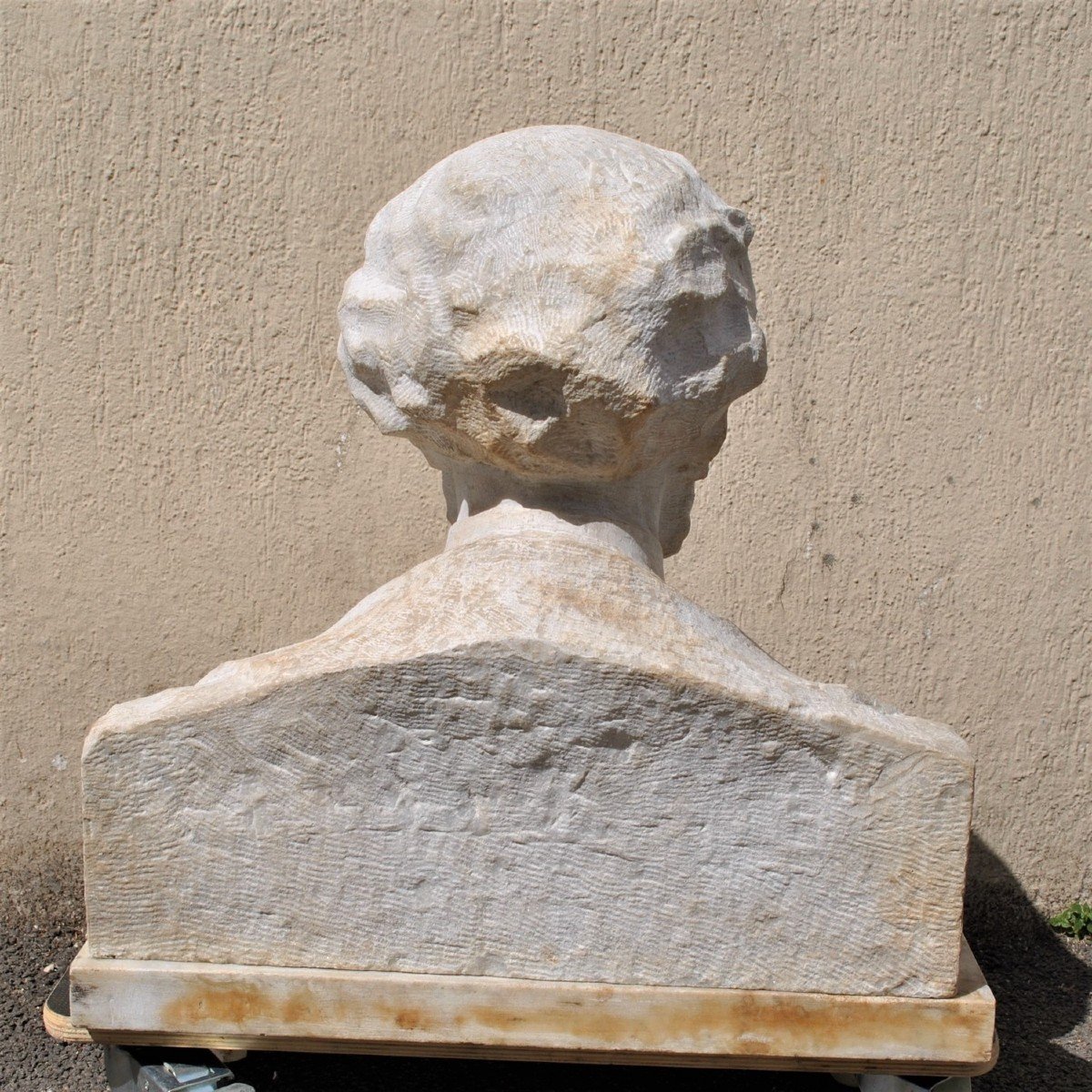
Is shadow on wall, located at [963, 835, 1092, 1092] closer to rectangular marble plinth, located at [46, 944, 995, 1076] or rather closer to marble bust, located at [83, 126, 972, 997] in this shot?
rectangular marble plinth, located at [46, 944, 995, 1076]

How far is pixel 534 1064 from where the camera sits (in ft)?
8.07

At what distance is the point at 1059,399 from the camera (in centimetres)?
284

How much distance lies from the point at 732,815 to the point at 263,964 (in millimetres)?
655

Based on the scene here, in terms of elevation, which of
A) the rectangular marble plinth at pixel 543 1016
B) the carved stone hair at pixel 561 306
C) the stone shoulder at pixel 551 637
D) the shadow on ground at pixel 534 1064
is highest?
the carved stone hair at pixel 561 306

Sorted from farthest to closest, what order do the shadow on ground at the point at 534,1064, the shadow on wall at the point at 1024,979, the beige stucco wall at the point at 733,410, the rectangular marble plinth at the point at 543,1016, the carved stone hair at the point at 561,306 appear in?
1. the beige stucco wall at the point at 733,410
2. the shadow on wall at the point at 1024,979
3. the shadow on ground at the point at 534,1064
4. the rectangular marble plinth at the point at 543,1016
5. the carved stone hair at the point at 561,306

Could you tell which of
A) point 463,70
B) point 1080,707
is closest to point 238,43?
point 463,70

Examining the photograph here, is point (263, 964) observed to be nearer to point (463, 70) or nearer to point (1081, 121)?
point (463, 70)

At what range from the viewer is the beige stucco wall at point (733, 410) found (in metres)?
2.77

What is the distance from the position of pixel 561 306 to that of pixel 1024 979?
192 cm

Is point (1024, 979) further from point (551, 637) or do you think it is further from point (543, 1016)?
point (551, 637)

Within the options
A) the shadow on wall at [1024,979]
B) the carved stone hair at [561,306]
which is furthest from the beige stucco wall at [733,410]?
the carved stone hair at [561,306]

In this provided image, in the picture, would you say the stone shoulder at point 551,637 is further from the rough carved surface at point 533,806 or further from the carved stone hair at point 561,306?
the carved stone hair at point 561,306

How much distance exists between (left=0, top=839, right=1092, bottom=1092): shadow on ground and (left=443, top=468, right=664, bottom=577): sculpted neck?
99 centimetres

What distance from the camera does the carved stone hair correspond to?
1.73 meters
